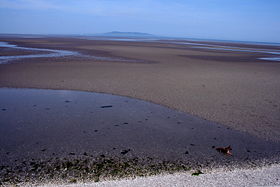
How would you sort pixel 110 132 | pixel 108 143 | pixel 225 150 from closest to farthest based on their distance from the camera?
1. pixel 225 150
2. pixel 108 143
3. pixel 110 132

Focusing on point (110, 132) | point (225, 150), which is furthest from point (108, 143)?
point (225, 150)

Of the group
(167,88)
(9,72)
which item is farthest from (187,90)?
(9,72)

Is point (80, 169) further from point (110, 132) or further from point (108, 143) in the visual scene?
point (110, 132)

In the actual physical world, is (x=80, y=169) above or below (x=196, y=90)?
below

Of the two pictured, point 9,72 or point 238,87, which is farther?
point 9,72

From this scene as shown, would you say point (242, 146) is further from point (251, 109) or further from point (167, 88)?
point (167, 88)

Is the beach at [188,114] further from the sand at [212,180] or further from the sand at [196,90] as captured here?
the sand at [212,180]

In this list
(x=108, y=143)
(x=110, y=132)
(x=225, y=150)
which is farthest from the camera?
(x=110, y=132)

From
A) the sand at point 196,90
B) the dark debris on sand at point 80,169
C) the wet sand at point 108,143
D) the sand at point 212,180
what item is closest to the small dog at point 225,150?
the wet sand at point 108,143

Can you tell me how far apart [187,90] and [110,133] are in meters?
5.96

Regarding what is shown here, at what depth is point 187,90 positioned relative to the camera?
11258 millimetres

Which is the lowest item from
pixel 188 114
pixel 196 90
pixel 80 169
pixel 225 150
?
pixel 80 169

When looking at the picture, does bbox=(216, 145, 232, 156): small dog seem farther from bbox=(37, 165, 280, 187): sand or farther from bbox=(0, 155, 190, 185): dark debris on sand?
bbox=(0, 155, 190, 185): dark debris on sand

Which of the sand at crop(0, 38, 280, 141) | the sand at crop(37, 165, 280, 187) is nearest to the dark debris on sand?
the sand at crop(37, 165, 280, 187)
